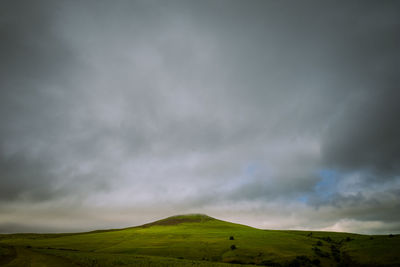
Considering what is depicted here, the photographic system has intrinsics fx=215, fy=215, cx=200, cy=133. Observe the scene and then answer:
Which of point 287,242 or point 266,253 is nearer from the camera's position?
point 266,253

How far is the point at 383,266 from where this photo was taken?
4269cm

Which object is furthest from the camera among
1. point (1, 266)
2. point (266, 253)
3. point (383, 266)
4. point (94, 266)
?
point (266, 253)

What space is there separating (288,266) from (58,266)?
43.3 metres

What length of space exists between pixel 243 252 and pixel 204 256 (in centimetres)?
1012

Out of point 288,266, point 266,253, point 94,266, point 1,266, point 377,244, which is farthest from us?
point 377,244

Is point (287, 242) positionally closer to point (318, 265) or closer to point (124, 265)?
point (318, 265)

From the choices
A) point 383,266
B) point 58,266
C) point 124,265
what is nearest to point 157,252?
point 124,265

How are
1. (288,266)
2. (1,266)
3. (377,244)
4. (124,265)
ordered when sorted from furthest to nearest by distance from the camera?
(377,244) → (288,266) → (124,265) → (1,266)

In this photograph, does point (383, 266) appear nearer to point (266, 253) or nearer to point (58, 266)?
point (266, 253)

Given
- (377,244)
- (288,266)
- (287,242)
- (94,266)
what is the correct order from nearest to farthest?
(94,266) → (288,266) → (377,244) → (287,242)

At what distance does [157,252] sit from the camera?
6047cm

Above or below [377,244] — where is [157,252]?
below

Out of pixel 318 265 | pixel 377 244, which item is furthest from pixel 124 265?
pixel 377 244

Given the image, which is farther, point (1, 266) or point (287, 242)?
point (287, 242)
